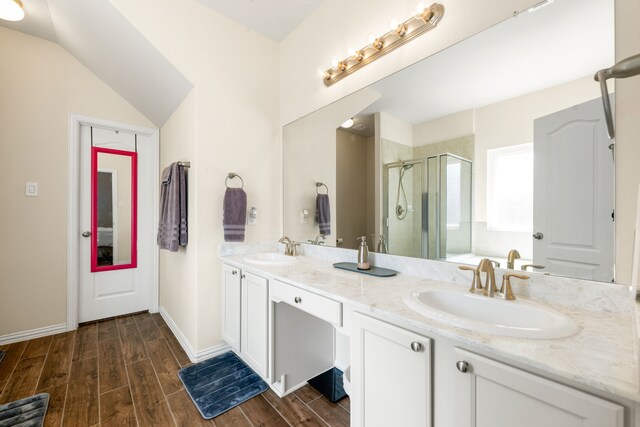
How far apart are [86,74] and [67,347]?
252cm

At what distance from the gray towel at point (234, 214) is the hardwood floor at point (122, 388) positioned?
1.02 meters

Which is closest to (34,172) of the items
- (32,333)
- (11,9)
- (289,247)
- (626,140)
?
(11,9)

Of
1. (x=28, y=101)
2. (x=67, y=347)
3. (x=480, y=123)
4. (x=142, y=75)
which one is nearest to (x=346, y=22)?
(x=480, y=123)

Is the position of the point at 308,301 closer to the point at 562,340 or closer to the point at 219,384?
the point at 562,340

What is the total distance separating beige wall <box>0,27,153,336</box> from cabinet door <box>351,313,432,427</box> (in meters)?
2.95

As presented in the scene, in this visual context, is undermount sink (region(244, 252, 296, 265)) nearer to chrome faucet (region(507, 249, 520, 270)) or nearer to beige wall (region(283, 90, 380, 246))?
beige wall (region(283, 90, 380, 246))

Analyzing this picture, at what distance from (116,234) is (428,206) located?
309 cm

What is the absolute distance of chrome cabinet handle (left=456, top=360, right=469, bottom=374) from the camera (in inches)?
29.7

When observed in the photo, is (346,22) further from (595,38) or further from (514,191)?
(514,191)

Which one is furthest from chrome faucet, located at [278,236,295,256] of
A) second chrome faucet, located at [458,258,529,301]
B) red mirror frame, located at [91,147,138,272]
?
red mirror frame, located at [91,147,138,272]

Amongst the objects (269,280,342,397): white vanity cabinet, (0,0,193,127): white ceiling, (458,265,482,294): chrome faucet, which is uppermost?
(0,0,193,127): white ceiling

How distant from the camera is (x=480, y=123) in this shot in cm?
127

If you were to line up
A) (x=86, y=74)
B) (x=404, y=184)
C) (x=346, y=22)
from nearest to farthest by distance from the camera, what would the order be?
1. (x=404, y=184)
2. (x=346, y=22)
3. (x=86, y=74)

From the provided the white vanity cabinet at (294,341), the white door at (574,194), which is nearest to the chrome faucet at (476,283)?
the white door at (574,194)
